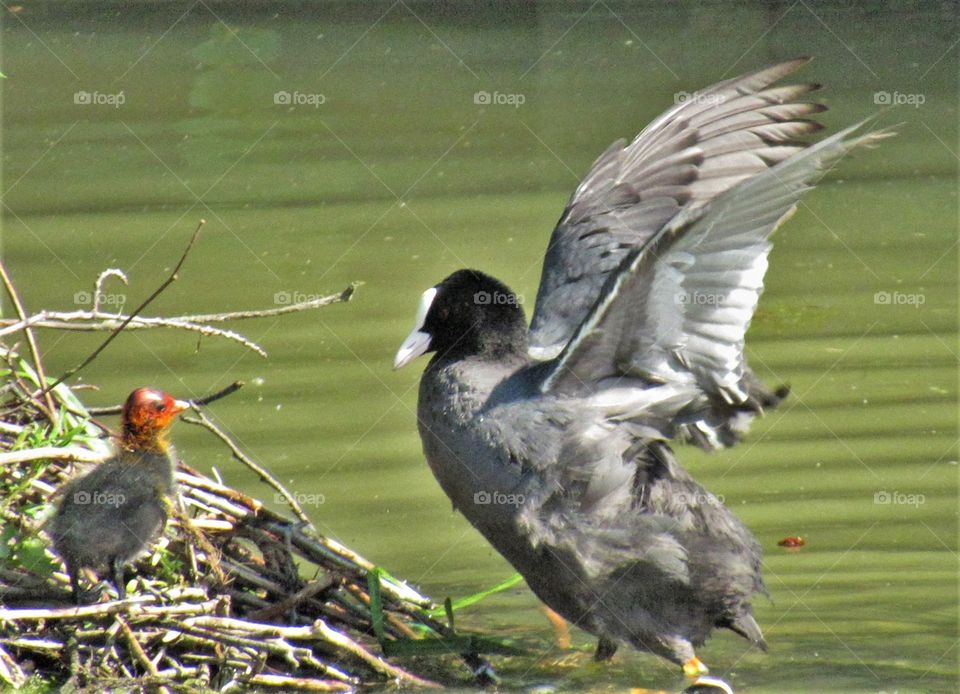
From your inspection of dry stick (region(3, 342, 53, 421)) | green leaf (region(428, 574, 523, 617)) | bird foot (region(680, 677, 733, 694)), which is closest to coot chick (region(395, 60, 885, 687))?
bird foot (region(680, 677, 733, 694))

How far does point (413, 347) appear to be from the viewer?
5051 millimetres

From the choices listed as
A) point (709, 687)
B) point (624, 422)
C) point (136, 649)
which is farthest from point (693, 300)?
point (136, 649)

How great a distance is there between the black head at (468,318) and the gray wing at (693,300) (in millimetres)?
337

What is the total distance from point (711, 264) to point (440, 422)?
101cm

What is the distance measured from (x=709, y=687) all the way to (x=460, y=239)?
15.3 feet

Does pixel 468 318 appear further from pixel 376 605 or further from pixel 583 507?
pixel 376 605

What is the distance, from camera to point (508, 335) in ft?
16.4

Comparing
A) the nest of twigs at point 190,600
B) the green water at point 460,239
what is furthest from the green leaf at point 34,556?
the green water at point 460,239

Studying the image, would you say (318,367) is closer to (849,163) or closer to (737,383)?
(737,383)

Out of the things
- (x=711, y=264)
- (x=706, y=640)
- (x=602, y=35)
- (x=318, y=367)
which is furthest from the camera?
(x=602, y=35)

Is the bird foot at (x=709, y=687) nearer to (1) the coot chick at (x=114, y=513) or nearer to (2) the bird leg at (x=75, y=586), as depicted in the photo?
(1) the coot chick at (x=114, y=513)

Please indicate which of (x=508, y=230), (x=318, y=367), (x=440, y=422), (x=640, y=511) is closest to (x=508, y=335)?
(x=440, y=422)

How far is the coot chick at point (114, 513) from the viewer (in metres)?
4.29

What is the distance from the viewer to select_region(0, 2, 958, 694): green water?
224 inches
